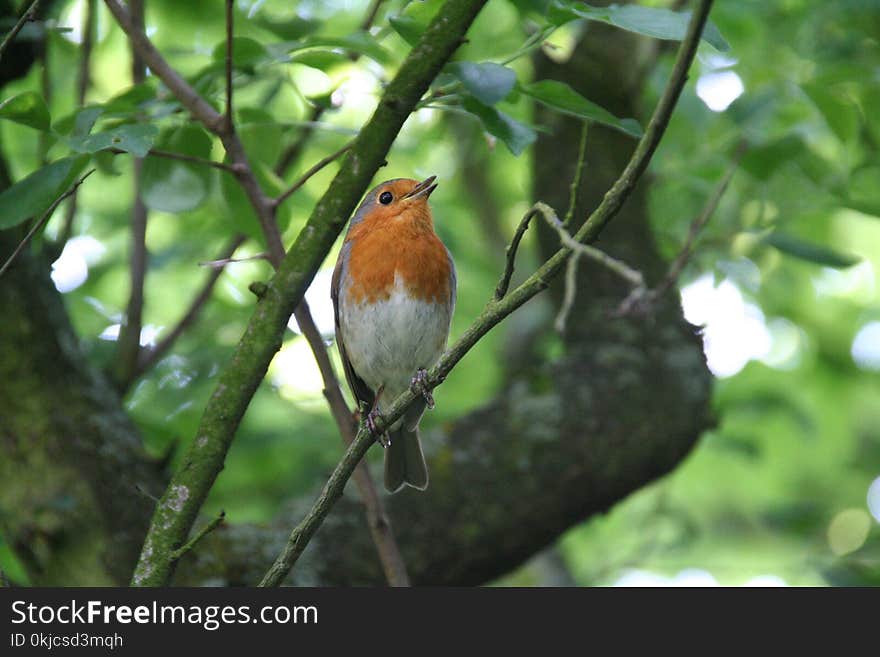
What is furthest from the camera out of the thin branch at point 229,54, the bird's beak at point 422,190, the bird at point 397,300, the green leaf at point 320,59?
the bird's beak at point 422,190

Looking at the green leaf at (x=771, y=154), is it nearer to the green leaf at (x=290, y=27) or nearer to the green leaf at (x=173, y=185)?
the green leaf at (x=290, y=27)

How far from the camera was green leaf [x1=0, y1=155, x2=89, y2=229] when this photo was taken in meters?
2.89

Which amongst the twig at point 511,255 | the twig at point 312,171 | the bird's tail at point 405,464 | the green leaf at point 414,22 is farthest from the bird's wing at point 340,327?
the twig at point 511,255

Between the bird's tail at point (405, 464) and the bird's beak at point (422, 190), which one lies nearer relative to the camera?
the bird's tail at point (405, 464)

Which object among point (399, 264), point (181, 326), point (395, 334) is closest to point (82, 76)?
point (181, 326)

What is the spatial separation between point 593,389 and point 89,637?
120 inches

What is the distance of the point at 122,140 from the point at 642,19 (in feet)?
4.53

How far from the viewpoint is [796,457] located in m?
7.93

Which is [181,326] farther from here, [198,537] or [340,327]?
[198,537]

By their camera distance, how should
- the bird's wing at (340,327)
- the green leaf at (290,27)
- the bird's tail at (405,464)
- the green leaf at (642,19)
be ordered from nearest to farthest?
the green leaf at (642,19) < the green leaf at (290,27) < the bird's tail at (405,464) < the bird's wing at (340,327)

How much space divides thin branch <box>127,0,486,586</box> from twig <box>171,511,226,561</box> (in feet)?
0.16

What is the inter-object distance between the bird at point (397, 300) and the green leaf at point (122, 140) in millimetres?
2045

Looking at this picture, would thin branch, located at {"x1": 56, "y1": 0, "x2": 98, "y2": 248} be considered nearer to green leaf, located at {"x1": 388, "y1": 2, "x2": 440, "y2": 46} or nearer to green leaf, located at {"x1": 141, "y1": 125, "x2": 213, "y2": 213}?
green leaf, located at {"x1": 141, "y1": 125, "x2": 213, "y2": 213}

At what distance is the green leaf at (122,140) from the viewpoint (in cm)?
266
